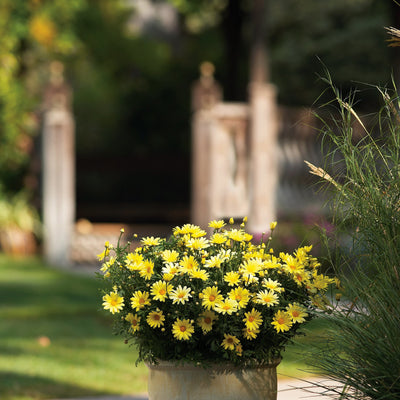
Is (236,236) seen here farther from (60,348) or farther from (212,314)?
(60,348)

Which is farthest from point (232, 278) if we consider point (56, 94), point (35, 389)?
point (56, 94)

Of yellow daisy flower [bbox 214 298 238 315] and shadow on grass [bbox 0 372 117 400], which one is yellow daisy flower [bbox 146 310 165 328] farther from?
shadow on grass [bbox 0 372 117 400]

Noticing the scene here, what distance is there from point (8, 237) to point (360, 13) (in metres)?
11.6

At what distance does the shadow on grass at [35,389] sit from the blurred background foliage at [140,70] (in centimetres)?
972

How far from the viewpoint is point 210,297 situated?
2.44 meters

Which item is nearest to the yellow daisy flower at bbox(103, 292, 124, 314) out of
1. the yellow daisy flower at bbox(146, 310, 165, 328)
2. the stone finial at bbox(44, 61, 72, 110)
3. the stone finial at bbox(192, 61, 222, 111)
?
the yellow daisy flower at bbox(146, 310, 165, 328)

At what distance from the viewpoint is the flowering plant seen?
2455 millimetres

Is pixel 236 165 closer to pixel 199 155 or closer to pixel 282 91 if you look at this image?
pixel 199 155

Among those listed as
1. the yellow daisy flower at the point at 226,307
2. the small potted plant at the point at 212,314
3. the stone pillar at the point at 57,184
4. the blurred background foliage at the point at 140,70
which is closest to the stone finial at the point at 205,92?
the stone pillar at the point at 57,184

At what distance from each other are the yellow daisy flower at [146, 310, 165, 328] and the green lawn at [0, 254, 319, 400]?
330 mm

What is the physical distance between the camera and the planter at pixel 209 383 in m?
2.48

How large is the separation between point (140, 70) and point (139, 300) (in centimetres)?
1630

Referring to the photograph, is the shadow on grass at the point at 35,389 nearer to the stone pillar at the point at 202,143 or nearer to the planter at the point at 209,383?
the planter at the point at 209,383

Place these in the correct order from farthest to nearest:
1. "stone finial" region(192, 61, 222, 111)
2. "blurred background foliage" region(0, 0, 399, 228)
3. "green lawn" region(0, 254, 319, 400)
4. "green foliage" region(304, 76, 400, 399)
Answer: "blurred background foliage" region(0, 0, 399, 228), "stone finial" region(192, 61, 222, 111), "green lawn" region(0, 254, 319, 400), "green foliage" region(304, 76, 400, 399)
